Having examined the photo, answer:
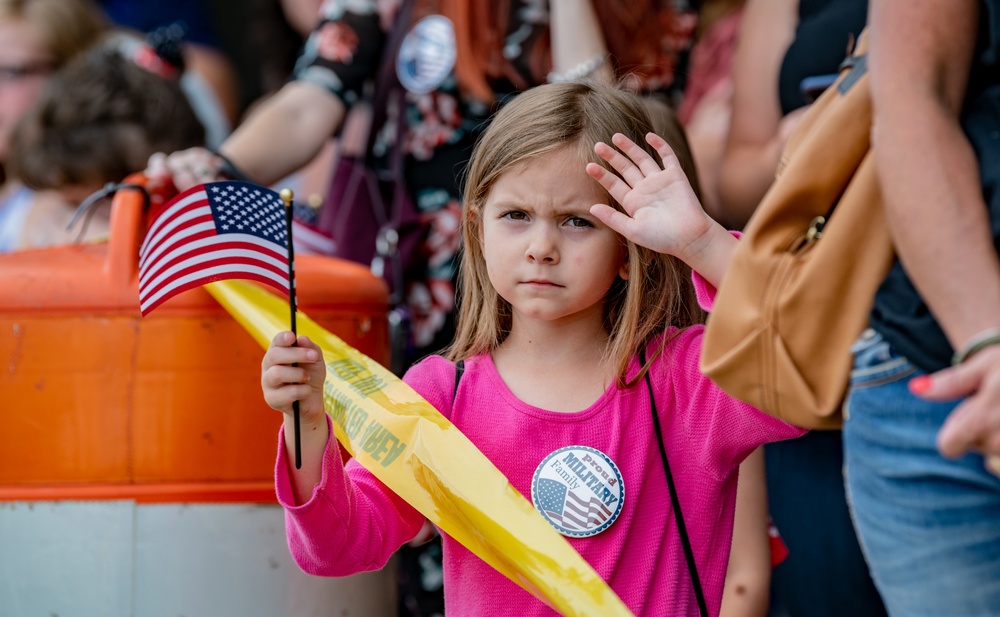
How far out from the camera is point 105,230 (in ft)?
9.96

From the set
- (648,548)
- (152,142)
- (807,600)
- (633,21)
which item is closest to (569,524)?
(648,548)

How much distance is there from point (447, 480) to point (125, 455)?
781 millimetres

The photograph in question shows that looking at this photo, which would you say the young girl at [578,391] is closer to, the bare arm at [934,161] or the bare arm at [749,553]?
the bare arm at [749,553]

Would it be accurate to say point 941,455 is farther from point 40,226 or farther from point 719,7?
point 40,226

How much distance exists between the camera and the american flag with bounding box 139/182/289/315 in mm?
1888

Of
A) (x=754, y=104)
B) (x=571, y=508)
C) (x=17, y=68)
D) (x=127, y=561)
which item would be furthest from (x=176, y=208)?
(x=17, y=68)

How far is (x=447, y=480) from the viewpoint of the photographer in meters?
1.75

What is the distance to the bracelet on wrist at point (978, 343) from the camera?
115 cm

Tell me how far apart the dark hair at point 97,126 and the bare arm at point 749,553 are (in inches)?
81.1

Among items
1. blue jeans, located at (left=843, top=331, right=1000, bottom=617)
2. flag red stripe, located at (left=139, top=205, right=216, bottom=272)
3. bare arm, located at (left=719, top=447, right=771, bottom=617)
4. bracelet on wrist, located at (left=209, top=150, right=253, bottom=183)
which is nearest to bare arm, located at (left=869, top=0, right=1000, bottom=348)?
blue jeans, located at (left=843, top=331, right=1000, bottom=617)

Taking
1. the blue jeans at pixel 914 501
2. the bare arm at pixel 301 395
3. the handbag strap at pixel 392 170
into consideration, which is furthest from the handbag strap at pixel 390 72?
the blue jeans at pixel 914 501

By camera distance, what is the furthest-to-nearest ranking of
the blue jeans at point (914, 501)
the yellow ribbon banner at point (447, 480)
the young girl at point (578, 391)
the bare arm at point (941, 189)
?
the young girl at point (578, 391)
the yellow ribbon banner at point (447, 480)
the blue jeans at point (914, 501)
the bare arm at point (941, 189)

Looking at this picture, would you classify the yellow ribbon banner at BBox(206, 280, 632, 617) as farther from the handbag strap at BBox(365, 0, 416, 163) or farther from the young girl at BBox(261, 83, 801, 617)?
the handbag strap at BBox(365, 0, 416, 163)

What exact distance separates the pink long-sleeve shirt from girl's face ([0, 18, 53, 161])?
301 cm
